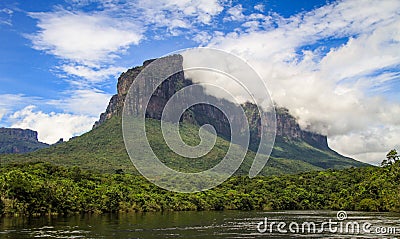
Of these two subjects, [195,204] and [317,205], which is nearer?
[195,204]

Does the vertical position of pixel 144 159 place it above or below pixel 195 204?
above

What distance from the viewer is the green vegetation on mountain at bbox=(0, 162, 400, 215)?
80.6m

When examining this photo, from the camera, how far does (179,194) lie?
125 metres

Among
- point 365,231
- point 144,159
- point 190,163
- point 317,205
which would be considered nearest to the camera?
point 365,231

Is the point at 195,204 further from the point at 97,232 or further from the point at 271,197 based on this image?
the point at 97,232

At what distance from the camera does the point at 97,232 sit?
166 ft

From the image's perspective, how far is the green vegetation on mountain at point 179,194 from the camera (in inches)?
3174

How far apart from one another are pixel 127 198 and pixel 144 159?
3110 inches

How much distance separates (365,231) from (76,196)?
6114 centimetres

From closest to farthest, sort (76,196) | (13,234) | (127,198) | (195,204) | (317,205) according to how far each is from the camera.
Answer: (13,234) → (76,196) → (127,198) → (195,204) → (317,205)

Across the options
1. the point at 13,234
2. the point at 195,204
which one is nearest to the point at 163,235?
the point at 13,234

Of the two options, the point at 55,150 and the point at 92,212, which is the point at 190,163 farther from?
the point at 92,212

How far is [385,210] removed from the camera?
106 meters

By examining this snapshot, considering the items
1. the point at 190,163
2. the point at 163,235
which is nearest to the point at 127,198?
the point at 163,235
